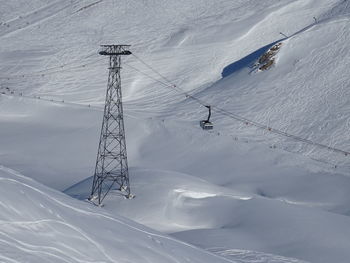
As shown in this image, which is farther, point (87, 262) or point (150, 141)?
point (150, 141)

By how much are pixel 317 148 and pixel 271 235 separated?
16.4 meters

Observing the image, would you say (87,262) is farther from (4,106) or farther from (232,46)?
(232,46)

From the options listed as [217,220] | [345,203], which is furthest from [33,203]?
[345,203]

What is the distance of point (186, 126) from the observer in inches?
1674

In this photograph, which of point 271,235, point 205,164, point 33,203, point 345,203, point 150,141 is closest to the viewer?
point 33,203

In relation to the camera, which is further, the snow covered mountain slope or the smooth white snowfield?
the smooth white snowfield

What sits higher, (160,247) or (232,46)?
(232,46)

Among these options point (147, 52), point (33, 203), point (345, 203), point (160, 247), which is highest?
point (147, 52)

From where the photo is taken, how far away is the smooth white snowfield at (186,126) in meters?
18.3

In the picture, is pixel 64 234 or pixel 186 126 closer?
pixel 64 234

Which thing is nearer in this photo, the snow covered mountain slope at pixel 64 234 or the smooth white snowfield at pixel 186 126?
the snow covered mountain slope at pixel 64 234

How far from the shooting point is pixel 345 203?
3139cm

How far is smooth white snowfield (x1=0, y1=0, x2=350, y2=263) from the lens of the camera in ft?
60.1

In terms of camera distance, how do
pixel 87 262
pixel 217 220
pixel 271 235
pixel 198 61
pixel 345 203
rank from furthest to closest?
pixel 198 61 → pixel 345 203 → pixel 217 220 → pixel 271 235 → pixel 87 262
